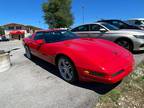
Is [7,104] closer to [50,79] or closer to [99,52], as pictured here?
[50,79]

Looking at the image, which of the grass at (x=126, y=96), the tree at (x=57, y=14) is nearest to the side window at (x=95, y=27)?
the grass at (x=126, y=96)

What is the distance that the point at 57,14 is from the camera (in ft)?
133

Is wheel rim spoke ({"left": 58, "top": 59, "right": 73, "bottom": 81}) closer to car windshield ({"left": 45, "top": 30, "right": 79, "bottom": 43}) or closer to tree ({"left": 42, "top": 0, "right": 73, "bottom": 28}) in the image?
car windshield ({"left": 45, "top": 30, "right": 79, "bottom": 43})

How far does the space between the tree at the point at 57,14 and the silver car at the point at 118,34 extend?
3266cm

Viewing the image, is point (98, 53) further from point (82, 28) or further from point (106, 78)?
point (82, 28)

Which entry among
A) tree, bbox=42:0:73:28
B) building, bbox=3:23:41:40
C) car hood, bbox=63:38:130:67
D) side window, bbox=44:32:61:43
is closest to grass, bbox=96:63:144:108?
car hood, bbox=63:38:130:67

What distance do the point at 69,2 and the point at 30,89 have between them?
4162 cm

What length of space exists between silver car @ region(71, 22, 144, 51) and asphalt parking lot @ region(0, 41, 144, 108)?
9.98 feet

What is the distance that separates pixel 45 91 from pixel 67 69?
0.73 meters

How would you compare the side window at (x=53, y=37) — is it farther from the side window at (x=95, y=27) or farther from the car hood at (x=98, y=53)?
the side window at (x=95, y=27)

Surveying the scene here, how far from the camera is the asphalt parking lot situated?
336 centimetres

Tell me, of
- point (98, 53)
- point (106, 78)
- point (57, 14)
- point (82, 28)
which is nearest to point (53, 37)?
point (98, 53)

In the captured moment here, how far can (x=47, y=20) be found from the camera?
40281 millimetres

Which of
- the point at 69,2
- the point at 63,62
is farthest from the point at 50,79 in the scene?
the point at 69,2
